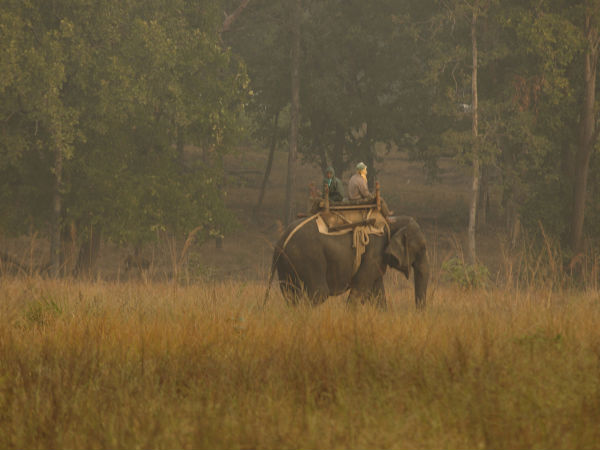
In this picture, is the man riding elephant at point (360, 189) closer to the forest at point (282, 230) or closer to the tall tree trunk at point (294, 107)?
the forest at point (282, 230)

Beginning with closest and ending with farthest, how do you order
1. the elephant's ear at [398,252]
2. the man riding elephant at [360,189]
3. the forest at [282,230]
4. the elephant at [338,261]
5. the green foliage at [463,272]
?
1. the forest at [282,230]
2. the elephant at [338,261]
3. the elephant's ear at [398,252]
4. the man riding elephant at [360,189]
5. the green foliage at [463,272]

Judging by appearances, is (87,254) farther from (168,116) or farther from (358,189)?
(358,189)

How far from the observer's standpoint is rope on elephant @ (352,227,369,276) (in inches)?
409

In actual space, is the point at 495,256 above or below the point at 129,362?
below

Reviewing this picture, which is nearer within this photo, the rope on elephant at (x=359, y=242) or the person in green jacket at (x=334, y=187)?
the rope on elephant at (x=359, y=242)

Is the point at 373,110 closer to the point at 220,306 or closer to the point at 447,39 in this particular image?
the point at 447,39

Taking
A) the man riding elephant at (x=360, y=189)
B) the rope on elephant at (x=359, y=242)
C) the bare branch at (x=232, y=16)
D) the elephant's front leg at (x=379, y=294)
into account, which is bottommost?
the elephant's front leg at (x=379, y=294)

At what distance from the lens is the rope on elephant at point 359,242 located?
10.4 metres

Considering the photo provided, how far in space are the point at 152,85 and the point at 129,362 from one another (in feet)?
53.3

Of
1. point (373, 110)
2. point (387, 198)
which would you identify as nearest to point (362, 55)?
point (373, 110)

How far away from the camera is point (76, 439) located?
4.69m

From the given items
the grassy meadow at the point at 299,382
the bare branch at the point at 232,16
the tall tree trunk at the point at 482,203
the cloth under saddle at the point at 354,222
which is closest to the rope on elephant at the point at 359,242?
the cloth under saddle at the point at 354,222

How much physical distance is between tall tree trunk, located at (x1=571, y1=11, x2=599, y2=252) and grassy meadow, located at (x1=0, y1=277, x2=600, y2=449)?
14561mm

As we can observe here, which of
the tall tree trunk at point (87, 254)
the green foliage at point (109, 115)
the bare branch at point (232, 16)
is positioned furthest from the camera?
the bare branch at point (232, 16)
